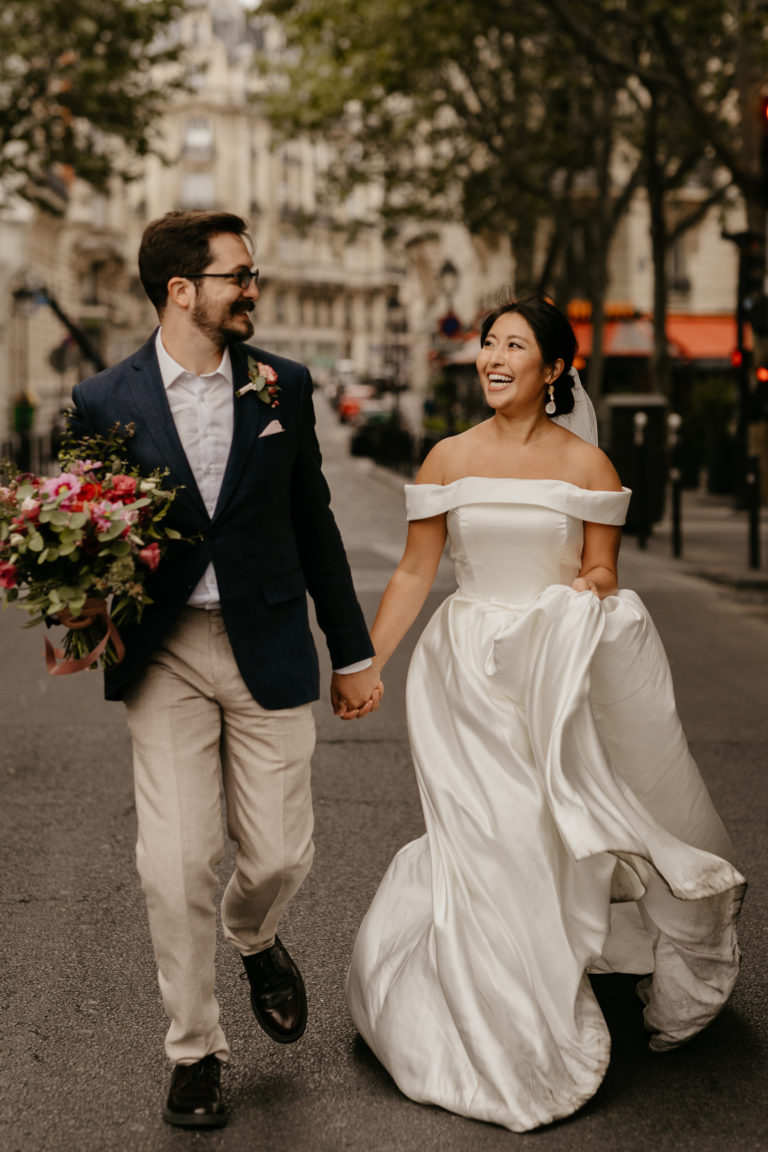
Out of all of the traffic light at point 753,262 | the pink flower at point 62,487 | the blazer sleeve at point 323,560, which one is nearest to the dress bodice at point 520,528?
the blazer sleeve at point 323,560

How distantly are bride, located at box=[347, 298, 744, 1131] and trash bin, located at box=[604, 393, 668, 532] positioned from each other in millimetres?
14282

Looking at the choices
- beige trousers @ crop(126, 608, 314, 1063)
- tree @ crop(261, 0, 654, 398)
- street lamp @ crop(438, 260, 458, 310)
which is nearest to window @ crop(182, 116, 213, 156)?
tree @ crop(261, 0, 654, 398)

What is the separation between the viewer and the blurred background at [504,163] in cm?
1797

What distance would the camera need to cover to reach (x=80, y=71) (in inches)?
872

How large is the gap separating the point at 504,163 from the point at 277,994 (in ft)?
74.4

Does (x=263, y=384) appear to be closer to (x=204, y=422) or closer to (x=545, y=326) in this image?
(x=204, y=422)

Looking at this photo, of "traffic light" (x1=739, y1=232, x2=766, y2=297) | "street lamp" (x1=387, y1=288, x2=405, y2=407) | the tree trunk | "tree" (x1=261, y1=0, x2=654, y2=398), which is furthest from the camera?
"street lamp" (x1=387, y1=288, x2=405, y2=407)

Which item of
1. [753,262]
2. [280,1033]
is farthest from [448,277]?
[280,1033]

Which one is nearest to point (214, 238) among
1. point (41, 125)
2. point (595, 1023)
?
point (595, 1023)

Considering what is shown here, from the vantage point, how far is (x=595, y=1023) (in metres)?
3.37

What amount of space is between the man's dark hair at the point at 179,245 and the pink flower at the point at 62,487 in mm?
496

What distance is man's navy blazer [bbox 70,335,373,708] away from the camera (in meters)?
3.37

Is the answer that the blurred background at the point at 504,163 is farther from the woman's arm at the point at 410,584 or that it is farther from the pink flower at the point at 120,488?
the pink flower at the point at 120,488

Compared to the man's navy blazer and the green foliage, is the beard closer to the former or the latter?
the man's navy blazer
